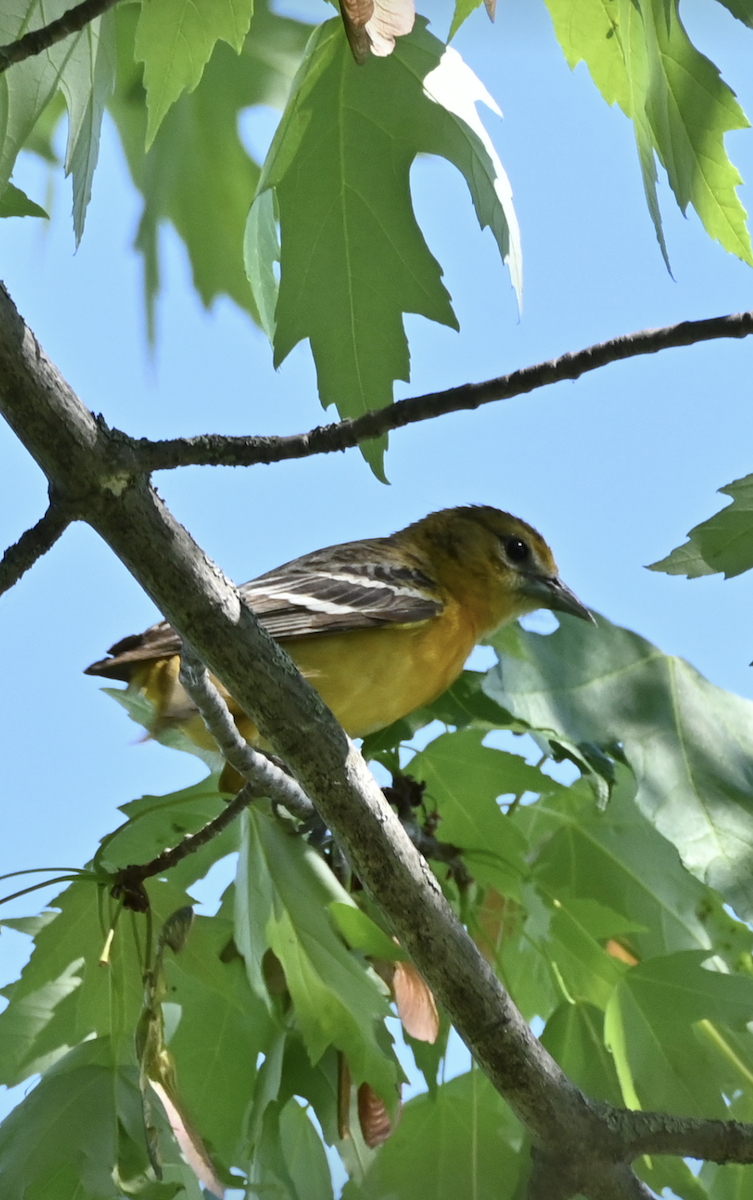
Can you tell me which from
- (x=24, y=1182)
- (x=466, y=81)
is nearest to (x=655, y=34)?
(x=466, y=81)

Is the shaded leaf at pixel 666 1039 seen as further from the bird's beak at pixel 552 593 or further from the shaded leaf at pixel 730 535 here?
the bird's beak at pixel 552 593

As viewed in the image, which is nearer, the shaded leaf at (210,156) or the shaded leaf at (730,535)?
the shaded leaf at (730,535)

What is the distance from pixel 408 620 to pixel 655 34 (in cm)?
195

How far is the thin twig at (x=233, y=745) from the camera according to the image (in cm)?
200

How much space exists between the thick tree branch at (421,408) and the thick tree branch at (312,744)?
0.27ft

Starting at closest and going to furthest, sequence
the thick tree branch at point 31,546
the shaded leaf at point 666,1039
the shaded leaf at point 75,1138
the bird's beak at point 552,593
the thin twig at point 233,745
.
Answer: the thick tree branch at point 31,546 → the thin twig at point 233,745 → the shaded leaf at point 75,1138 → the shaded leaf at point 666,1039 → the bird's beak at point 552,593

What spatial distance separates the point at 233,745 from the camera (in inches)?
84.1

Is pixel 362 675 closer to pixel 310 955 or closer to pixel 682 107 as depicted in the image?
pixel 310 955

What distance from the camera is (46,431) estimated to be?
1.62 metres

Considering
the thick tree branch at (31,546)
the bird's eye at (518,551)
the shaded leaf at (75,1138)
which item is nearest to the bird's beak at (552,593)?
the bird's eye at (518,551)

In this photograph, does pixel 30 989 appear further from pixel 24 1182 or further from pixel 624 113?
pixel 624 113

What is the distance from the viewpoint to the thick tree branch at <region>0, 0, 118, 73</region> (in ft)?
5.24

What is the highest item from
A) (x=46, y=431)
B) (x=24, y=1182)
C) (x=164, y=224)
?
(x=164, y=224)

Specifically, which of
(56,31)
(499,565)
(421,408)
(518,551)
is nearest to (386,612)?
(499,565)
